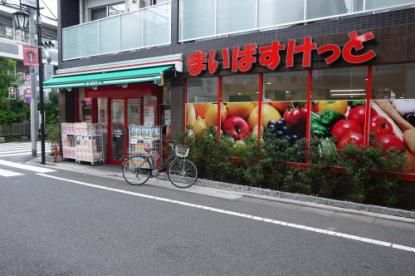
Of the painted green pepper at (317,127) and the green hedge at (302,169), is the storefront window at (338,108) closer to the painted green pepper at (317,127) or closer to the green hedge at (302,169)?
the painted green pepper at (317,127)

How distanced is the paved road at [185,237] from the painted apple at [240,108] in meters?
2.46

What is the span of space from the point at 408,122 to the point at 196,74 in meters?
5.39

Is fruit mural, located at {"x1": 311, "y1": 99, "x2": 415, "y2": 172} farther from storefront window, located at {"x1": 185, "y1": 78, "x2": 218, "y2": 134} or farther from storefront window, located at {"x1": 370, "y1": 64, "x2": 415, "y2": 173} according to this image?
storefront window, located at {"x1": 185, "y1": 78, "x2": 218, "y2": 134}

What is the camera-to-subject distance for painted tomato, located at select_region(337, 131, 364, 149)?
7457 mm

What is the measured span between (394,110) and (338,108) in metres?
1.11

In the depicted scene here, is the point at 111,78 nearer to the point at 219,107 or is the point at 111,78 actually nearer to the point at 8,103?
the point at 219,107

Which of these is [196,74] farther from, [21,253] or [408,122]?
[21,253]

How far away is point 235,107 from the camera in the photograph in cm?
924

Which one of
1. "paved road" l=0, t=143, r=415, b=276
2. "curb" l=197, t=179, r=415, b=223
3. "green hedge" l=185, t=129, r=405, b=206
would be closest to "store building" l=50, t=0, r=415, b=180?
"green hedge" l=185, t=129, r=405, b=206

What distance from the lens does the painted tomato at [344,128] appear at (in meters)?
7.49

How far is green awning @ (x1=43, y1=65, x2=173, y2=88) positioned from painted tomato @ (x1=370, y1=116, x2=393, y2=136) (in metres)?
5.43

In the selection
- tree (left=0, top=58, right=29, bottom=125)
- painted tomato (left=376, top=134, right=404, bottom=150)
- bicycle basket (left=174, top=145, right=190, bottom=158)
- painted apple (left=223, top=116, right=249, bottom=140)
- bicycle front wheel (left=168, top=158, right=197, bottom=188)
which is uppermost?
tree (left=0, top=58, right=29, bottom=125)

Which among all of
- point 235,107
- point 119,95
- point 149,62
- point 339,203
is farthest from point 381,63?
point 119,95

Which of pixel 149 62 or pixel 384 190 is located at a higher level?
pixel 149 62
